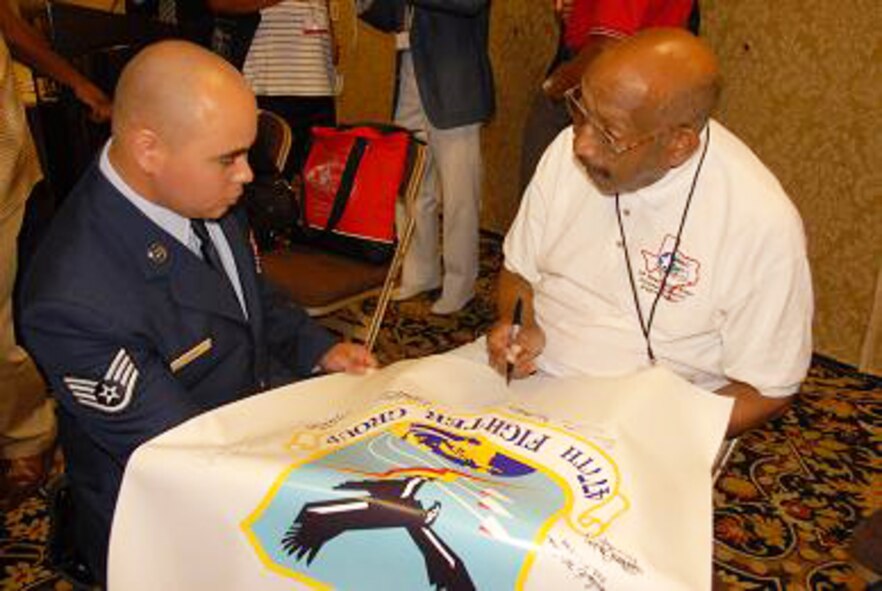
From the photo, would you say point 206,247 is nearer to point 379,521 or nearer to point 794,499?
point 379,521

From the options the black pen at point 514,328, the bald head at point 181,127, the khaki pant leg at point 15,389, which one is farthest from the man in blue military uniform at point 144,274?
the khaki pant leg at point 15,389

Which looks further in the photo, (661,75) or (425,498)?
(661,75)

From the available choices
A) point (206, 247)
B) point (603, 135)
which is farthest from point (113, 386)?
point (603, 135)

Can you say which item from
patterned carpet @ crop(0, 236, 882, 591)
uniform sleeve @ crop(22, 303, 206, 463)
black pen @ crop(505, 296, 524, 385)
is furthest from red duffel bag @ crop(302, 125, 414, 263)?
uniform sleeve @ crop(22, 303, 206, 463)

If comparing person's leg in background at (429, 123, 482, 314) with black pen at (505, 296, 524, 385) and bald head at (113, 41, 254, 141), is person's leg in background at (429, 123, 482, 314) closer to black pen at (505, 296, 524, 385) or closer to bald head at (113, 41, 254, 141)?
black pen at (505, 296, 524, 385)

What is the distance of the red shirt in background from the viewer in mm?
2535

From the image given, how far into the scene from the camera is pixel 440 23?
325 cm

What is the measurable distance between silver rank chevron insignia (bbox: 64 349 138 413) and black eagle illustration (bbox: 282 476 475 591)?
1.36ft

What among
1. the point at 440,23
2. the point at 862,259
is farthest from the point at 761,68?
the point at 440,23

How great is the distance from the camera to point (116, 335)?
1.32 metres

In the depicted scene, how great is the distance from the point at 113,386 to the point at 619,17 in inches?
74.9

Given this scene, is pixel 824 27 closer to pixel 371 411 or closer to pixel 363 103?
pixel 371 411

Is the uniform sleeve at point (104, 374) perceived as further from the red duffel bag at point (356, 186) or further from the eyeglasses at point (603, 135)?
the red duffel bag at point (356, 186)

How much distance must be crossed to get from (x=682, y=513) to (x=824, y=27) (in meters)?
2.55
